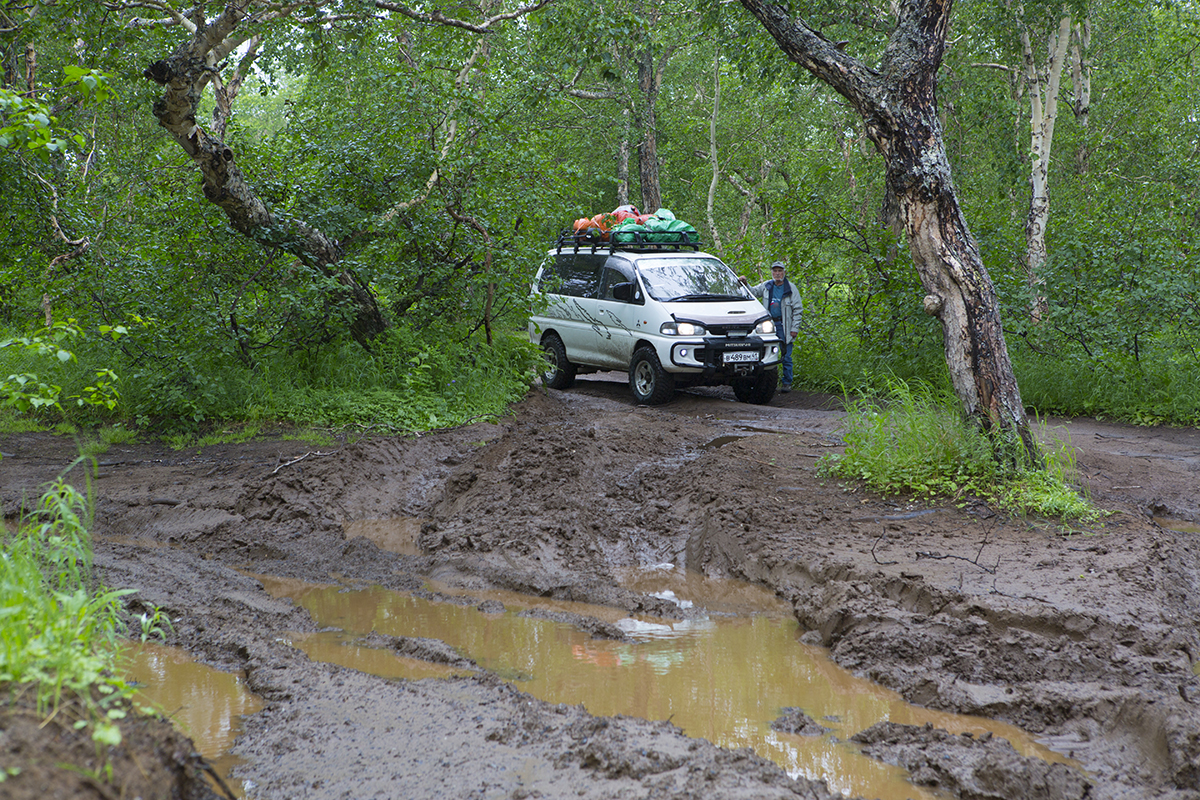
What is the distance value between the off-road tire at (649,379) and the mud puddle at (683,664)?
5764mm

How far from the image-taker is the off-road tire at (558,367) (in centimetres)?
1342

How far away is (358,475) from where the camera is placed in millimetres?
8039

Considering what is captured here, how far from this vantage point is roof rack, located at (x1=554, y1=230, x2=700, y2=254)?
41.7ft

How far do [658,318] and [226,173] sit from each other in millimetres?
5353

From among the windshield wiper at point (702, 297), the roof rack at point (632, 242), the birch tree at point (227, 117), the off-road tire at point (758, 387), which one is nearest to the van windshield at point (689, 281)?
the windshield wiper at point (702, 297)

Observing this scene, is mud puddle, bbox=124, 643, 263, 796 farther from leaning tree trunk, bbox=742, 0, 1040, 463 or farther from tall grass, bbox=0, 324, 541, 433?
leaning tree trunk, bbox=742, 0, 1040, 463

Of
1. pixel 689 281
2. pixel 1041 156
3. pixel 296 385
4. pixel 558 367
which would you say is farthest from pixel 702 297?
pixel 1041 156

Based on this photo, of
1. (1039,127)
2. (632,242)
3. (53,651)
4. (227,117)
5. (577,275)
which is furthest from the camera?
(1039,127)

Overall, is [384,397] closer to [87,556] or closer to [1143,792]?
[87,556]

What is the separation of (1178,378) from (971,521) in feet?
19.8

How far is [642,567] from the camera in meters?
6.40

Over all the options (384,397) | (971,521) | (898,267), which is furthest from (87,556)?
(898,267)

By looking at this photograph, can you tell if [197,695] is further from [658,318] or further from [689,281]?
[689,281]

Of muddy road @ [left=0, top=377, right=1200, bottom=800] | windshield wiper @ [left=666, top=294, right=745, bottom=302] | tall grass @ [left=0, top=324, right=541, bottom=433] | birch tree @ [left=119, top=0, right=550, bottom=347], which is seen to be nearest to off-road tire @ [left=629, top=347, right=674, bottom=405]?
windshield wiper @ [left=666, top=294, right=745, bottom=302]
